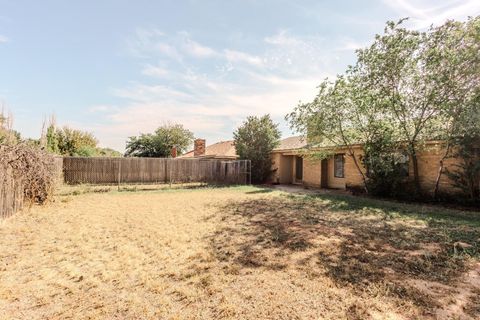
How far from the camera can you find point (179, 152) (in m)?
32.1

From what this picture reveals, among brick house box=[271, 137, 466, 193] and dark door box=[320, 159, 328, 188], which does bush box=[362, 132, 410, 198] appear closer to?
brick house box=[271, 137, 466, 193]

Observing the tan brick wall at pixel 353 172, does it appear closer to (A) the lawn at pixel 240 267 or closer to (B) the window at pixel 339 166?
(B) the window at pixel 339 166

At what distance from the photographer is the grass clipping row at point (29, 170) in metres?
6.79

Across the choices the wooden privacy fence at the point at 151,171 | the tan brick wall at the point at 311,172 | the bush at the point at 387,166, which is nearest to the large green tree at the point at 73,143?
the wooden privacy fence at the point at 151,171

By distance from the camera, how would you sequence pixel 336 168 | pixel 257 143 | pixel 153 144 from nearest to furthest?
1. pixel 336 168
2. pixel 257 143
3. pixel 153 144

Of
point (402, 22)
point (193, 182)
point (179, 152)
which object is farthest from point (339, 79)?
point (179, 152)

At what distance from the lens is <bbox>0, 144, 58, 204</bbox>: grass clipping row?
22.3 feet

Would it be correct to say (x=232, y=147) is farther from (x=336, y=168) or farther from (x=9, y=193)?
(x=9, y=193)

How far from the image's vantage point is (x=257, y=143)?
62.3ft

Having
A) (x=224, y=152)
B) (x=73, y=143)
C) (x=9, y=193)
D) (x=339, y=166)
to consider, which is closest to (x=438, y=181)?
(x=339, y=166)

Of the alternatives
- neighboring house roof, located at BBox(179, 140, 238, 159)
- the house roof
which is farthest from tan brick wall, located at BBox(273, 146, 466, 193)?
neighboring house roof, located at BBox(179, 140, 238, 159)

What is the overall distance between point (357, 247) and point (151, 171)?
46.9 feet

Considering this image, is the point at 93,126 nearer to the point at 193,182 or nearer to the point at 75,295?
the point at 193,182

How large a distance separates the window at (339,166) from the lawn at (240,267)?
7948mm
